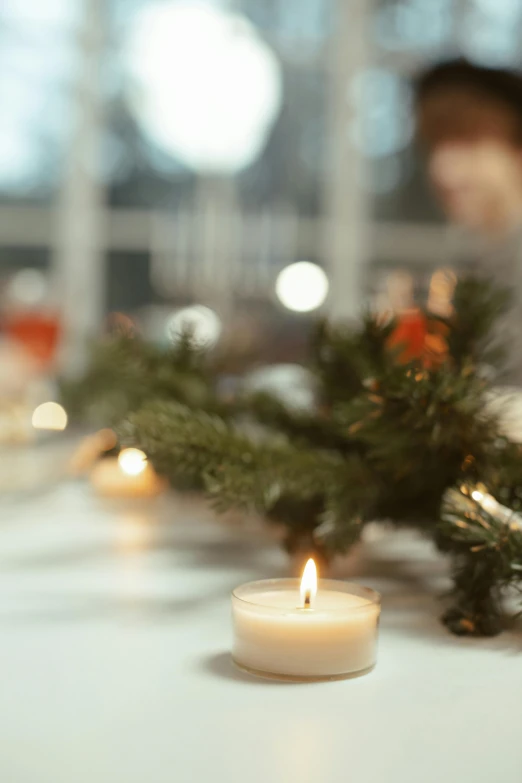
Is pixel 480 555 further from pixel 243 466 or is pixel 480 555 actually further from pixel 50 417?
pixel 50 417

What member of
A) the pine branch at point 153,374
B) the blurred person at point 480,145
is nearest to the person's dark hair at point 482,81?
the blurred person at point 480,145

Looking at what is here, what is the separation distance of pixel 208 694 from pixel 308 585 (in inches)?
2.6

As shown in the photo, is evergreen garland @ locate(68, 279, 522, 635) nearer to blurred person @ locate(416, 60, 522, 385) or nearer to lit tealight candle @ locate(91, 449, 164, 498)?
lit tealight candle @ locate(91, 449, 164, 498)

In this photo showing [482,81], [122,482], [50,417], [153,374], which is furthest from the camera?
[482,81]

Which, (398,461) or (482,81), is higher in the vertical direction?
(482,81)

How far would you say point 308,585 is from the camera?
397 millimetres

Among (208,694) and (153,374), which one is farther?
(153,374)

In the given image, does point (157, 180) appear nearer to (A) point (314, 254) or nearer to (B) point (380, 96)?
(A) point (314, 254)

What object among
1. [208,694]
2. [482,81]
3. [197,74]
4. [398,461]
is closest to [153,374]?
[398,461]

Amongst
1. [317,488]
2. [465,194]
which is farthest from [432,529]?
[465,194]

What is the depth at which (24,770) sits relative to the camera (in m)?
0.29

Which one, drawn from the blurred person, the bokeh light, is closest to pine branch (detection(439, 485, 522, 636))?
the blurred person

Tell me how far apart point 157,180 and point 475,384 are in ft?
13.3

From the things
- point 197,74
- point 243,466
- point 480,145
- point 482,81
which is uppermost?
point 197,74
